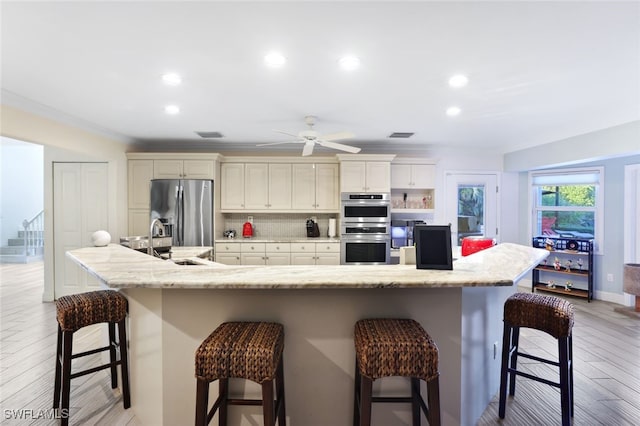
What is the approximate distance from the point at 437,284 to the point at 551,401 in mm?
1624

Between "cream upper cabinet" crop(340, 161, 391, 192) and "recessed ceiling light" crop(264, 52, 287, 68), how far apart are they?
2841mm

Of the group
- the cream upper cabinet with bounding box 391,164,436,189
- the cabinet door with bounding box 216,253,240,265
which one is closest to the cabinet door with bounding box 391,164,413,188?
the cream upper cabinet with bounding box 391,164,436,189

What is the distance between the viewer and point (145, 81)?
2781 millimetres

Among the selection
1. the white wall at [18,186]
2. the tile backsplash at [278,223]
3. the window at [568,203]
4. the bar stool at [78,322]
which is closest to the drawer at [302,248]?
the tile backsplash at [278,223]

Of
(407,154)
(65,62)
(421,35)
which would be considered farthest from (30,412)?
(407,154)

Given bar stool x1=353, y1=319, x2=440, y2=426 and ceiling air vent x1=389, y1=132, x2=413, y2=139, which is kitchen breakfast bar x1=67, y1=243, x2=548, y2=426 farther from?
ceiling air vent x1=389, y1=132, x2=413, y2=139

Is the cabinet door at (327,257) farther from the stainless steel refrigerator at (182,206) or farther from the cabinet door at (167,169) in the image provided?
the cabinet door at (167,169)

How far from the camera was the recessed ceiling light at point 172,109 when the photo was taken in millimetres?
3467

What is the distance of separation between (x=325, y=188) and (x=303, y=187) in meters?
0.35

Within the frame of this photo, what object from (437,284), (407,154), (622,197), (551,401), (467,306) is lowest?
(551,401)

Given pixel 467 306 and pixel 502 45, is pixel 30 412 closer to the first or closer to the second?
pixel 467 306

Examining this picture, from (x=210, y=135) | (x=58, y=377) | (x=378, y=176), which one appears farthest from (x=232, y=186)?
(x=58, y=377)

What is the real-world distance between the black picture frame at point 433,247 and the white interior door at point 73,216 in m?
4.74

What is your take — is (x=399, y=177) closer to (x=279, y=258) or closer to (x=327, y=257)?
(x=327, y=257)
